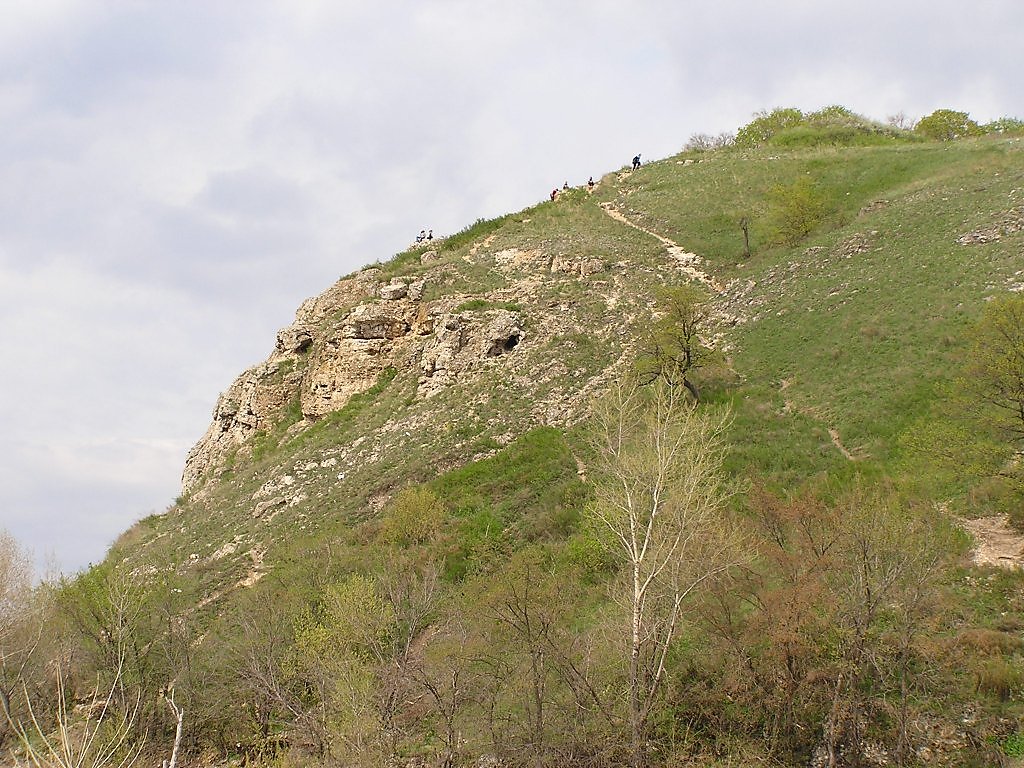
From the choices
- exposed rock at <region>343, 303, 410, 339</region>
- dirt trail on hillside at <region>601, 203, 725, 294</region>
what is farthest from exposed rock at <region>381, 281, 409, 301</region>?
dirt trail on hillside at <region>601, 203, 725, 294</region>

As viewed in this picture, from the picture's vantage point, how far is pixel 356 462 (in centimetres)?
3491

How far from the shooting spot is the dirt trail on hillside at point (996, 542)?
17.2 meters

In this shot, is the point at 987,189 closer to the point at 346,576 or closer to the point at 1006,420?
the point at 1006,420

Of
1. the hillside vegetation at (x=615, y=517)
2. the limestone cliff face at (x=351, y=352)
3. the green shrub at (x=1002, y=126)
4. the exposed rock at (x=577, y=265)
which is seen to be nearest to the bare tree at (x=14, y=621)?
the hillside vegetation at (x=615, y=517)

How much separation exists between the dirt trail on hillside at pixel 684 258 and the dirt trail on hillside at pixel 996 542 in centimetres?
2585

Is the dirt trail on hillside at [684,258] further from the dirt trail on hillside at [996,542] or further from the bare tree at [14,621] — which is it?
the bare tree at [14,621]

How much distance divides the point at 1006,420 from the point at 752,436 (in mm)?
10634

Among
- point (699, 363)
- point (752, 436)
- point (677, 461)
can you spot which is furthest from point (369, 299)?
point (677, 461)

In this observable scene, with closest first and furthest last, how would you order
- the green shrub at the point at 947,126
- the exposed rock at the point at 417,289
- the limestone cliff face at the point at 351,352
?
the limestone cliff face at the point at 351,352 → the exposed rock at the point at 417,289 → the green shrub at the point at 947,126

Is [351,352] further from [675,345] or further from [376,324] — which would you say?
[675,345]

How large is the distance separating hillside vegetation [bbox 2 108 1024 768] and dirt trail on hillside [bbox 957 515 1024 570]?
8.7 inches

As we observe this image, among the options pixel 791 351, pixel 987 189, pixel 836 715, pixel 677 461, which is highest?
pixel 987 189

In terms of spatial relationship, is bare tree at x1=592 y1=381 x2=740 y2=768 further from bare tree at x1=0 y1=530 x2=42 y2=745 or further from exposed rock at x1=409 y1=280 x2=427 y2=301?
exposed rock at x1=409 y1=280 x2=427 y2=301

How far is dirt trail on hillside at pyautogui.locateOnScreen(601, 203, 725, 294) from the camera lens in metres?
44.6
